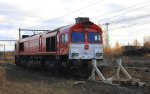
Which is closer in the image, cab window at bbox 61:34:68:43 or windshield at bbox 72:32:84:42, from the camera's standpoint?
windshield at bbox 72:32:84:42

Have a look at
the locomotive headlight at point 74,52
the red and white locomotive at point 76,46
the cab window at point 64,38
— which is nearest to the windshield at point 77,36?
the red and white locomotive at point 76,46

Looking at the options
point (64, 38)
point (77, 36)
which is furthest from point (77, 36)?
point (64, 38)

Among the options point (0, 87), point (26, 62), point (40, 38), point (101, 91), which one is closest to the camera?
point (101, 91)

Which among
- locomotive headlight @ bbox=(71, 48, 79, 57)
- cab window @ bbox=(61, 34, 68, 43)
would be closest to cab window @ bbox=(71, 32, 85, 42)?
cab window @ bbox=(61, 34, 68, 43)

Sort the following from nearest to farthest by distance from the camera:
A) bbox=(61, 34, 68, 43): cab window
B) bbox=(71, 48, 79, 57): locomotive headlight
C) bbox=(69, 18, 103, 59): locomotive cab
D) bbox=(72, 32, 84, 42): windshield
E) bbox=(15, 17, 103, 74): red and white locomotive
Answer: bbox=(71, 48, 79, 57): locomotive headlight
bbox=(15, 17, 103, 74): red and white locomotive
bbox=(69, 18, 103, 59): locomotive cab
bbox=(72, 32, 84, 42): windshield
bbox=(61, 34, 68, 43): cab window

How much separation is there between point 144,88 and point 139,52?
198 ft

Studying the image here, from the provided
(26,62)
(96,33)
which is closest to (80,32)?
(96,33)

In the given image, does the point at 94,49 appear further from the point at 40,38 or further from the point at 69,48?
the point at 40,38

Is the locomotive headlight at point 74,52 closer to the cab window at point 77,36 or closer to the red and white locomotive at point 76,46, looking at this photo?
the red and white locomotive at point 76,46

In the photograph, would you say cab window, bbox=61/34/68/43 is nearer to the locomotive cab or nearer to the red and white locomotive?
the red and white locomotive

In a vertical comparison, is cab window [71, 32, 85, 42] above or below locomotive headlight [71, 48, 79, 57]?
above

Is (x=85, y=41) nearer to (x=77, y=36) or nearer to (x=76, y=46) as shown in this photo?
(x=77, y=36)

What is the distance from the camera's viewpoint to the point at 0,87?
677 inches

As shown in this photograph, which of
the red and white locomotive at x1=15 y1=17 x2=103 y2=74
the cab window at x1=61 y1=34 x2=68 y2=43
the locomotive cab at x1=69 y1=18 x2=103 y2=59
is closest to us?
the red and white locomotive at x1=15 y1=17 x2=103 y2=74
